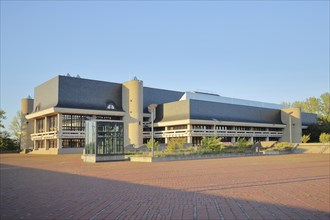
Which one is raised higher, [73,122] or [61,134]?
[73,122]

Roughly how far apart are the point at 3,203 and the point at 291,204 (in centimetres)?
720

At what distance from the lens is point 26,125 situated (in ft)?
230

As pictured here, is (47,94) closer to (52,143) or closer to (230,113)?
(52,143)

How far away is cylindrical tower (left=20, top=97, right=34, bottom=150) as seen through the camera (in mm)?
69500

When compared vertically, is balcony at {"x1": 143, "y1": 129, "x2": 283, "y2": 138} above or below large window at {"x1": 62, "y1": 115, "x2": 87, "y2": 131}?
below

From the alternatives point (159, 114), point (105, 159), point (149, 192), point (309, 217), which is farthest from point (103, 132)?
point (159, 114)

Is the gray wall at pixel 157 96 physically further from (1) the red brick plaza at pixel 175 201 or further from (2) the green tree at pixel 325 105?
A: (1) the red brick plaza at pixel 175 201

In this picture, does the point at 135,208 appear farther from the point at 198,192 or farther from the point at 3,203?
the point at 3,203

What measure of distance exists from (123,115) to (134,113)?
272 cm

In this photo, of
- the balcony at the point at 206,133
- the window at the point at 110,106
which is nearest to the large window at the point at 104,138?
the balcony at the point at 206,133

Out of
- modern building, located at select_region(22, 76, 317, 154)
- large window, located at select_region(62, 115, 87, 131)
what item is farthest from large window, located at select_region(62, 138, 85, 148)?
large window, located at select_region(62, 115, 87, 131)

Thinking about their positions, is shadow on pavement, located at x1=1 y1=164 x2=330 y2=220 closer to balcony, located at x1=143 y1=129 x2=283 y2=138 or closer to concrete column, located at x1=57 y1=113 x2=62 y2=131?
concrete column, located at x1=57 y1=113 x2=62 y2=131

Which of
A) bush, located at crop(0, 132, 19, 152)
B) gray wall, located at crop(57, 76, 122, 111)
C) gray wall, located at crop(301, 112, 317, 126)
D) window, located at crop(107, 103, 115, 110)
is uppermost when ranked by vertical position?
gray wall, located at crop(57, 76, 122, 111)

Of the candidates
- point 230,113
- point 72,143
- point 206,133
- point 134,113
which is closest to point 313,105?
point 230,113
